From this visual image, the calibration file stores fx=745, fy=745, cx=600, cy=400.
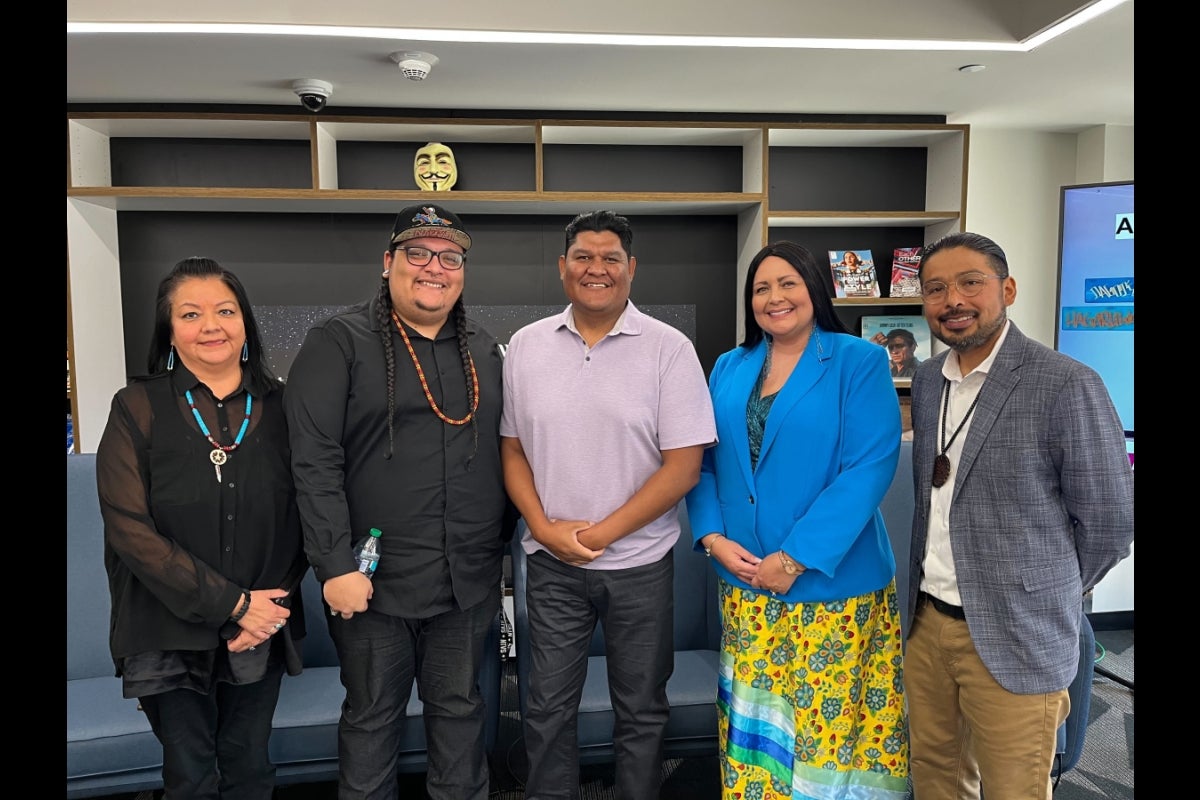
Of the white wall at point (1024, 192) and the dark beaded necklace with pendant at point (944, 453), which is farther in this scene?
the white wall at point (1024, 192)

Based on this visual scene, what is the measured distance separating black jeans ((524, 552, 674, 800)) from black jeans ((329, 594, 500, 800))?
0.48ft

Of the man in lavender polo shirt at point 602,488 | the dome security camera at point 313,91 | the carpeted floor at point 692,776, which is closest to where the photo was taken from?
the man in lavender polo shirt at point 602,488

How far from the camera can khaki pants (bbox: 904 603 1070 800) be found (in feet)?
5.30

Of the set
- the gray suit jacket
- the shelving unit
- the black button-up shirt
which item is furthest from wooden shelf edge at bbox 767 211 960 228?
the black button-up shirt

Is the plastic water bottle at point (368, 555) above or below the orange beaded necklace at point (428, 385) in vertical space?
below

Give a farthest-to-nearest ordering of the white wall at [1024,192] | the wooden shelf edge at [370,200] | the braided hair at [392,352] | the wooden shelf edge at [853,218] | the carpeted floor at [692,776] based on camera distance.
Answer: the white wall at [1024,192], the wooden shelf edge at [853,218], the wooden shelf edge at [370,200], the carpeted floor at [692,776], the braided hair at [392,352]

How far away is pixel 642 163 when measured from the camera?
14.3 ft

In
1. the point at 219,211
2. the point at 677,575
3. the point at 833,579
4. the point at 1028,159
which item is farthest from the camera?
the point at 1028,159

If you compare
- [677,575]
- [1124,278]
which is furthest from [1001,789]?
[1124,278]

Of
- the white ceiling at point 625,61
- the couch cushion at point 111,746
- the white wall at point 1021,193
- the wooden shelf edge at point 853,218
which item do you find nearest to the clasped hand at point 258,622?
the couch cushion at point 111,746

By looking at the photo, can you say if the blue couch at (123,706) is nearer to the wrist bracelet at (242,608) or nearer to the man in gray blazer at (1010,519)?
the wrist bracelet at (242,608)

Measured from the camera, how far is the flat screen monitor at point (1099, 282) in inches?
133
